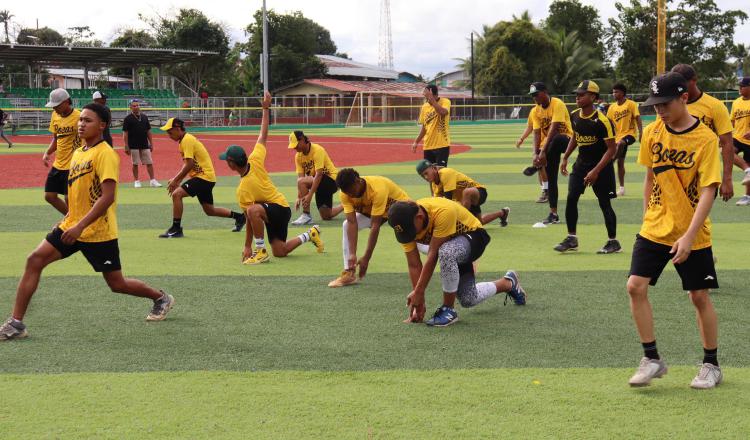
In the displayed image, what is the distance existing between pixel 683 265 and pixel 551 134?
23.5 feet

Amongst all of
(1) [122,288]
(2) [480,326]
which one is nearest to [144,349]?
(1) [122,288]

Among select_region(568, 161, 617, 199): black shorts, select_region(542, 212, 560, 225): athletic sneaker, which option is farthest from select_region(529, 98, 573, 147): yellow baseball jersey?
select_region(568, 161, 617, 199): black shorts

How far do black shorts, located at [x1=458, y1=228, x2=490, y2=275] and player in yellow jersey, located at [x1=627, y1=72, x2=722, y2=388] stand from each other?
1814 millimetres

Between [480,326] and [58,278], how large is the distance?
4566mm

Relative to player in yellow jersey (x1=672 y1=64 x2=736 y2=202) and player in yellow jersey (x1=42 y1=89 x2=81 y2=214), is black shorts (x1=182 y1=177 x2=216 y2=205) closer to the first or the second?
player in yellow jersey (x1=42 y1=89 x2=81 y2=214)

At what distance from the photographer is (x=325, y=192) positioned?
13031 mm

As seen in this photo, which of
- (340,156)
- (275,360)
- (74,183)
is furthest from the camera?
(340,156)

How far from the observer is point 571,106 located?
5988cm

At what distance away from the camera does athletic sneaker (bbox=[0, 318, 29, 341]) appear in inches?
257

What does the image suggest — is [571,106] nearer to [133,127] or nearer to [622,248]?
[133,127]

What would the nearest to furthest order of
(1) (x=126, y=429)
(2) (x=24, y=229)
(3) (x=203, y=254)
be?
(1) (x=126, y=429), (3) (x=203, y=254), (2) (x=24, y=229)

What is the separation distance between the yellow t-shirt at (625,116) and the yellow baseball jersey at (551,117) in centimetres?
191

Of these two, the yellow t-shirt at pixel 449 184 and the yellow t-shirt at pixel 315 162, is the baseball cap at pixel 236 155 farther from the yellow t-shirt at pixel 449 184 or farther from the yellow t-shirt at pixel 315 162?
the yellow t-shirt at pixel 315 162

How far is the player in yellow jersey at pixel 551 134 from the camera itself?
12359 millimetres
